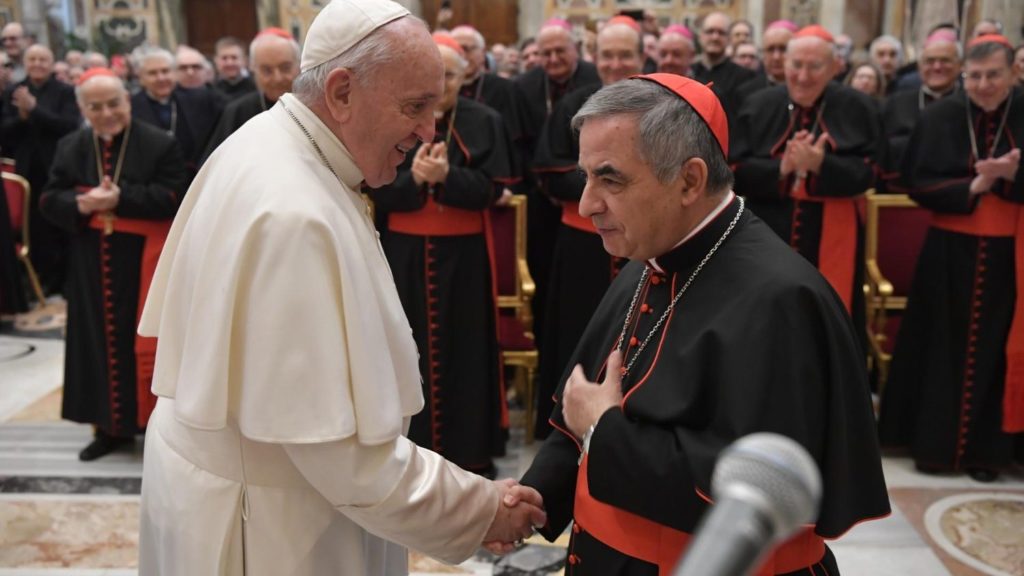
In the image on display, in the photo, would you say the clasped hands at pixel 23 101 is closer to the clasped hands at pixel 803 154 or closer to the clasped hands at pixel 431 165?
the clasped hands at pixel 431 165

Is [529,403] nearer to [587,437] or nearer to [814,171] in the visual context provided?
[814,171]

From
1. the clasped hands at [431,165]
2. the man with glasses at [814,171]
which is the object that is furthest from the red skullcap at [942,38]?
the clasped hands at [431,165]

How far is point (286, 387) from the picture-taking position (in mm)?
1691

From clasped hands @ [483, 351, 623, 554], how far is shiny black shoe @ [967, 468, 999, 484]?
336cm

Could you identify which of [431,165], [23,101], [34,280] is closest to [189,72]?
[23,101]

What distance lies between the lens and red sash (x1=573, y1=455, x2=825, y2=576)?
6.14 feet

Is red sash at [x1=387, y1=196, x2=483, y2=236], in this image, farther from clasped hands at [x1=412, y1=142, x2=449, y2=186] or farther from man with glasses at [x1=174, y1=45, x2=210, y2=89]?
man with glasses at [x1=174, y1=45, x2=210, y2=89]

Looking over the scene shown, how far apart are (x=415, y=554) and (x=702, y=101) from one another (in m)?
2.64

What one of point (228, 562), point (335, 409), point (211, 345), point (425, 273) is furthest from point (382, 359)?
point (425, 273)

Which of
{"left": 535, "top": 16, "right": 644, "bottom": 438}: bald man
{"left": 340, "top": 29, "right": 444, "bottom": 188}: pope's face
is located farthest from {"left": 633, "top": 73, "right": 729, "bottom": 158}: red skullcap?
{"left": 535, "top": 16, "right": 644, "bottom": 438}: bald man

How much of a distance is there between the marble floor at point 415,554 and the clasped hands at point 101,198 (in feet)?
4.30

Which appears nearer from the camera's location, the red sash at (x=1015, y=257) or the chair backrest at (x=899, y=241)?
the red sash at (x=1015, y=257)

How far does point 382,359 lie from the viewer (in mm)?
1778

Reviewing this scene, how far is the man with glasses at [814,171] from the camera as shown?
4.61 m
